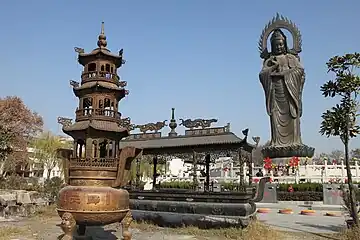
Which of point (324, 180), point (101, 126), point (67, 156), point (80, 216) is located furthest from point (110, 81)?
point (324, 180)

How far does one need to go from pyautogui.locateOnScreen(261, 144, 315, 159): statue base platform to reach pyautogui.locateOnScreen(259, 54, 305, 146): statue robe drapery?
0.58m

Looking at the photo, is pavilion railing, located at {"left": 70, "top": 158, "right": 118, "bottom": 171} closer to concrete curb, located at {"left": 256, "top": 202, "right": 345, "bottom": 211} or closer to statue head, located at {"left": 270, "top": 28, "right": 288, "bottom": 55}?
concrete curb, located at {"left": 256, "top": 202, "right": 345, "bottom": 211}

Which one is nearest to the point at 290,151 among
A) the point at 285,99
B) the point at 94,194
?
the point at 285,99

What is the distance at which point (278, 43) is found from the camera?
3591cm

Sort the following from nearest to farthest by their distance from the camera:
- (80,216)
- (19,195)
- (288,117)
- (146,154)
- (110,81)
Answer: (80,216), (110,81), (146,154), (19,195), (288,117)

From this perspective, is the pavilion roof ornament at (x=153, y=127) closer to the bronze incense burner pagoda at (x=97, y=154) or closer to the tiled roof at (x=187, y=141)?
the tiled roof at (x=187, y=141)

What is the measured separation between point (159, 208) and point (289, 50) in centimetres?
2660

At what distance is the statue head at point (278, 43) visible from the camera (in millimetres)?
35875

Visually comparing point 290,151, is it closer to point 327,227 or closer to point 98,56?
point 327,227

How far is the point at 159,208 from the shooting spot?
597 inches

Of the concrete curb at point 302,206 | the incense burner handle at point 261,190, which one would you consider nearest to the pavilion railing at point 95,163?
the incense burner handle at point 261,190

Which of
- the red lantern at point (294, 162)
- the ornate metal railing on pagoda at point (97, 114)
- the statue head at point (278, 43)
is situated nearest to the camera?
the ornate metal railing on pagoda at point (97, 114)

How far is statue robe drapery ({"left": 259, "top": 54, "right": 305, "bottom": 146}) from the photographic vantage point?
34312mm

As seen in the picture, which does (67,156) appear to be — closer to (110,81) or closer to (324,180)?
(110,81)
